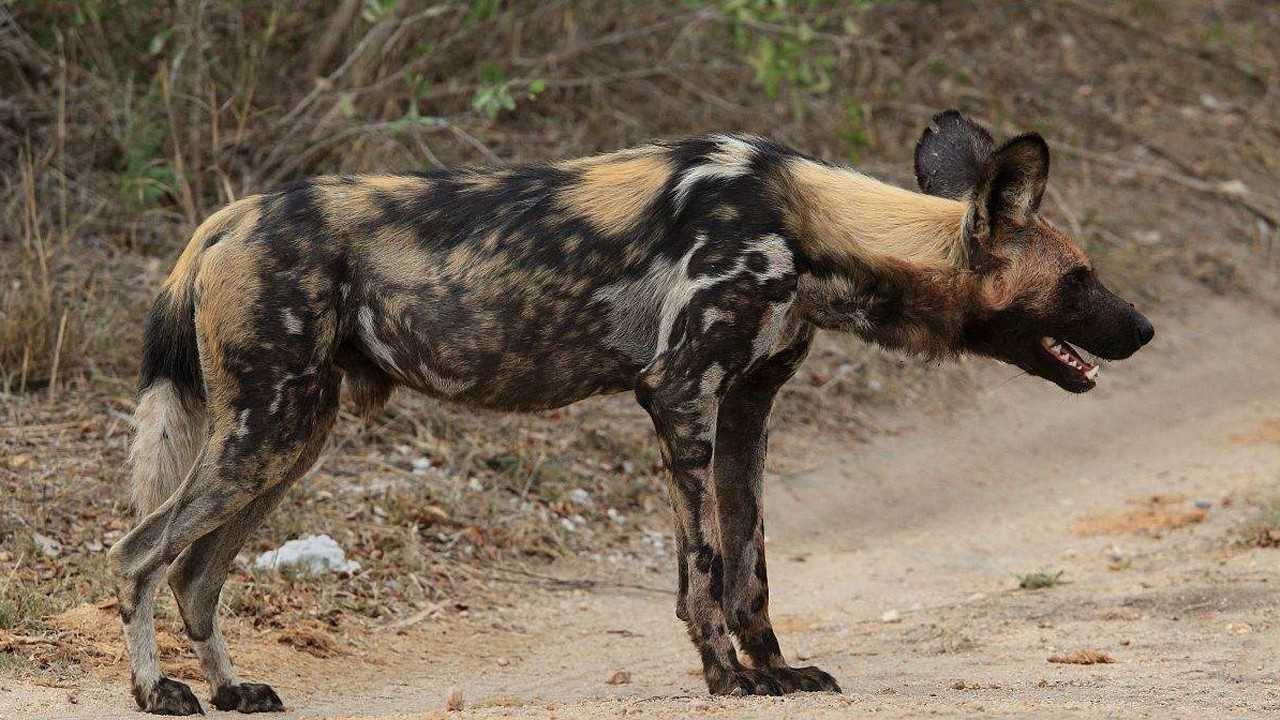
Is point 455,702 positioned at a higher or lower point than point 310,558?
higher

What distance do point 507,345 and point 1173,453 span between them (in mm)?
3720

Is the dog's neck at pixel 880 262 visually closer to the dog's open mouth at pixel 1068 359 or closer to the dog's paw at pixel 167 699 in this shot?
the dog's open mouth at pixel 1068 359

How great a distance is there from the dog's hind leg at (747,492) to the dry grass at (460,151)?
4.12 feet

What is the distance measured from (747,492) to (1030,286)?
2.68 feet

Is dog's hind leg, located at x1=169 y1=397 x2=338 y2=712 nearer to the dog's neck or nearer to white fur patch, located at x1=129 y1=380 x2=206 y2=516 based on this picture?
white fur patch, located at x1=129 y1=380 x2=206 y2=516

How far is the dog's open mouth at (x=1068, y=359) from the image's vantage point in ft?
12.6

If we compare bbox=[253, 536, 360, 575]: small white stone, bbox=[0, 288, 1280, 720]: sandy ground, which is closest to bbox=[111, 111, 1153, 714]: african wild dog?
bbox=[0, 288, 1280, 720]: sandy ground

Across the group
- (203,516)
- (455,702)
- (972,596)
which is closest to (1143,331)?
(972,596)

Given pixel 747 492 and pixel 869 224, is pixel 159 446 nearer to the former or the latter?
pixel 747 492

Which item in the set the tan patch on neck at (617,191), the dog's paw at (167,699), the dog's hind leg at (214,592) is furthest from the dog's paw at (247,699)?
the tan patch on neck at (617,191)

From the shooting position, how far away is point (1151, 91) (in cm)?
1022

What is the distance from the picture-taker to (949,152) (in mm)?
4020

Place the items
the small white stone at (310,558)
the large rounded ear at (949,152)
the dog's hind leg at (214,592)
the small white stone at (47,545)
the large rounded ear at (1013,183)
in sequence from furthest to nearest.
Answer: the small white stone at (310,558) < the small white stone at (47,545) < the large rounded ear at (949,152) < the dog's hind leg at (214,592) < the large rounded ear at (1013,183)

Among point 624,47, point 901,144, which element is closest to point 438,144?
point 624,47
